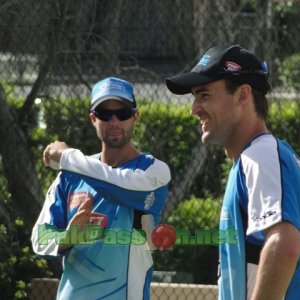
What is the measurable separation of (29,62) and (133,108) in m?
2.06

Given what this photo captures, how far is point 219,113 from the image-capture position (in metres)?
3.04

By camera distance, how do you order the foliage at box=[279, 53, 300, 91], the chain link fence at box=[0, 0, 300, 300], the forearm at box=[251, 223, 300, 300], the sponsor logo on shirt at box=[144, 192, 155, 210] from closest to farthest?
the forearm at box=[251, 223, 300, 300] → the sponsor logo on shirt at box=[144, 192, 155, 210] → the chain link fence at box=[0, 0, 300, 300] → the foliage at box=[279, 53, 300, 91]

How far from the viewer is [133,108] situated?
477cm

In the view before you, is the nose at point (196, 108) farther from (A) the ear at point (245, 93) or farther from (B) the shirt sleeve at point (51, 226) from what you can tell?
(B) the shirt sleeve at point (51, 226)

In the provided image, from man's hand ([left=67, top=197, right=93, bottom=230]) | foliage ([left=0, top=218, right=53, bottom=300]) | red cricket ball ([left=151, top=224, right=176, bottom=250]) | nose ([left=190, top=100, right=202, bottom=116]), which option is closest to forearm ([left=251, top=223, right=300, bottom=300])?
nose ([left=190, top=100, right=202, bottom=116])

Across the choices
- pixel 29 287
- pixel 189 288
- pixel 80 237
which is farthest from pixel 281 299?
pixel 29 287

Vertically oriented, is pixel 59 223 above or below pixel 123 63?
below

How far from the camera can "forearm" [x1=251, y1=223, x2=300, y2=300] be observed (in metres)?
2.71

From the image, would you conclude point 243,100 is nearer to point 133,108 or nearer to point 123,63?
point 133,108

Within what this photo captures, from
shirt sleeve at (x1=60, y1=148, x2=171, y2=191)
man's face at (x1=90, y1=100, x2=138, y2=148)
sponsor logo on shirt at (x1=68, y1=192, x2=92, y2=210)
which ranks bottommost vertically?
sponsor logo on shirt at (x1=68, y1=192, x2=92, y2=210)

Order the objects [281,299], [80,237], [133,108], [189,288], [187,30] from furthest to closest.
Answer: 1. [187,30]
2. [189,288]
3. [133,108]
4. [80,237]
5. [281,299]

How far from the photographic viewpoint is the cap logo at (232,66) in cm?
305

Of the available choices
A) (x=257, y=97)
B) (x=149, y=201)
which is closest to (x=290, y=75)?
(x=149, y=201)

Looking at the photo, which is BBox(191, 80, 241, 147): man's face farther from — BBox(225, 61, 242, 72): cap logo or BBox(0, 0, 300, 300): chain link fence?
BBox(0, 0, 300, 300): chain link fence
